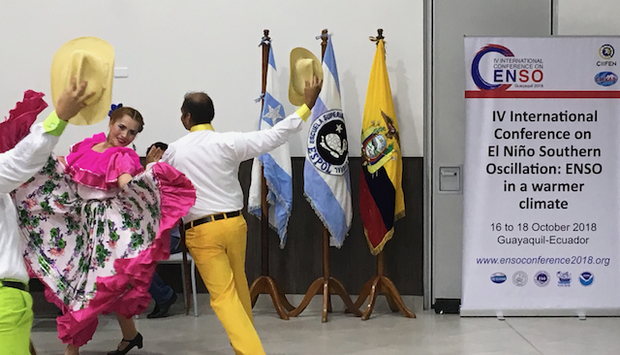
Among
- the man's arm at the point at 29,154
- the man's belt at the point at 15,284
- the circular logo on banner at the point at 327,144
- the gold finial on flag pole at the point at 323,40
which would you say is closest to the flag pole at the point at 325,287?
the gold finial on flag pole at the point at 323,40

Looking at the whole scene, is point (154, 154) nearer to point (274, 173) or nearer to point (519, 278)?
point (274, 173)

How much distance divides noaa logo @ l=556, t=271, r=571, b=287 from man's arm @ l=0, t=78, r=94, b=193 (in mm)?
3608

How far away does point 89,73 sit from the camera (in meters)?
2.16

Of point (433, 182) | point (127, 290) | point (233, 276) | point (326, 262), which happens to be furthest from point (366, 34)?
point (127, 290)

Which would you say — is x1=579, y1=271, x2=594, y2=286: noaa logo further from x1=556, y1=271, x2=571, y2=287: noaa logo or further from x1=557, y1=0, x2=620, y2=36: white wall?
x1=557, y1=0, x2=620, y2=36: white wall

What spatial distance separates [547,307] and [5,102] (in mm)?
4446

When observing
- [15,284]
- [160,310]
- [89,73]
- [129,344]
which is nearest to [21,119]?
[89,73]

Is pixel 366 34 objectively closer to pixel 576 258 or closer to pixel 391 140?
pixel 391 140

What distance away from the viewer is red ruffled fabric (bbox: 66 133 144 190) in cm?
309

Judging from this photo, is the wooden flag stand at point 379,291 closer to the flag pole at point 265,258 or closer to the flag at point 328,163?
the flag at point 328,163

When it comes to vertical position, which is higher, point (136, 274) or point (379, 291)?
point (136, 274)

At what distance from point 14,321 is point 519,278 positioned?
348 centimetres

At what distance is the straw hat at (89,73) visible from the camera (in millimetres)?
2143

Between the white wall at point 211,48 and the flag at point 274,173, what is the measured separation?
0.30 metres
